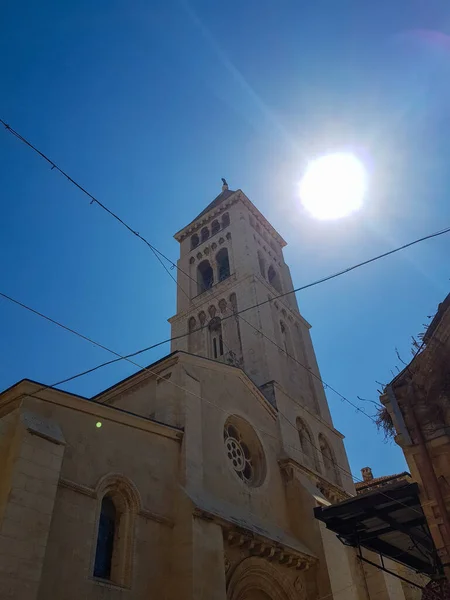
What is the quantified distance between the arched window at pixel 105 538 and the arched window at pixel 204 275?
1915 centimetres

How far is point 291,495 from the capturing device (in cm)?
1684

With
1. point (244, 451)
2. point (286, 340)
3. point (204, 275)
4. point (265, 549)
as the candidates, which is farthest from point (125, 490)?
point (204, 275)

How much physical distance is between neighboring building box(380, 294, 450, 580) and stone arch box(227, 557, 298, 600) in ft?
22.5

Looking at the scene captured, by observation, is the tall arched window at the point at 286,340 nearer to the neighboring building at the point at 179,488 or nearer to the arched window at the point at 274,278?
the neighboring building at the point at 179,488

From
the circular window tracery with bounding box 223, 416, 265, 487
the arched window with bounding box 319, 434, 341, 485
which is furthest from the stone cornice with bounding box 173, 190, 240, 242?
the circular window tracery with bounding box 223, 416, 265, 487

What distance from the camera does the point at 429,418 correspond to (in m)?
7.78

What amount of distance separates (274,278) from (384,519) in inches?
900

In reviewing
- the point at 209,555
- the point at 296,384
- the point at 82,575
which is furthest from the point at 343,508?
the point at 296,384

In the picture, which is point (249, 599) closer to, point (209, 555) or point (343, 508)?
point (209, 555)

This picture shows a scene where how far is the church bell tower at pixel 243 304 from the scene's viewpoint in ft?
75.0

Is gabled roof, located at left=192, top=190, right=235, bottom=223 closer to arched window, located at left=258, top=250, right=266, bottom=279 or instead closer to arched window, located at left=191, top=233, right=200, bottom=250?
arched window, located at left=191, top=233, right=200, bottom=250

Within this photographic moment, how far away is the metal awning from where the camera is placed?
7.72m

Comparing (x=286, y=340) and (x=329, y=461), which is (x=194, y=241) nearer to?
(x=286, y=340)

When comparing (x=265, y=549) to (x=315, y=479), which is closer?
(x=265, y=549)
